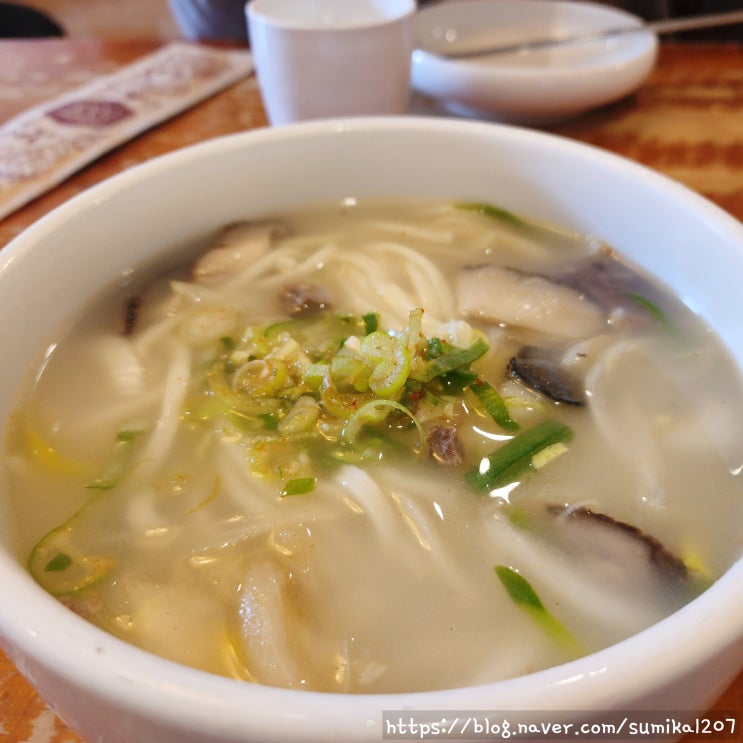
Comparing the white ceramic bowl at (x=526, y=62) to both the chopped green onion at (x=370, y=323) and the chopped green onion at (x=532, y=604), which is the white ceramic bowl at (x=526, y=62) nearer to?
the chopped green onion at (x=370, y=323)

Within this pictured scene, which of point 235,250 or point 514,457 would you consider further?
point 235,250

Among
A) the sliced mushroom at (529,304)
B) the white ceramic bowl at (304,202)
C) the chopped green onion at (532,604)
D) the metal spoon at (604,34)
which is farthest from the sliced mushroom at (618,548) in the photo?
the metal spoon at (604,34)

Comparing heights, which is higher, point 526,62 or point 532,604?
point 526,62

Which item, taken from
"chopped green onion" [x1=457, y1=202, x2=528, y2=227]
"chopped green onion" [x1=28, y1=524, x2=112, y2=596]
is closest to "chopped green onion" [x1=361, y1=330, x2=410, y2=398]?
"chopped green onion" [x1=28, y1=524, x2=112, y2=596]

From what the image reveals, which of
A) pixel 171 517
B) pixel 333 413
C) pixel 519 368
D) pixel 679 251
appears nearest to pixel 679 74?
pixel 679 251

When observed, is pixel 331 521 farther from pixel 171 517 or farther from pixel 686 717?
pixel 686 717

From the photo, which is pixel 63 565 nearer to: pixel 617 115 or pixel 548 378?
pixel 548 378

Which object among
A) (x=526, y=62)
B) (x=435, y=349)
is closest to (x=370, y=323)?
(x=435, y=349)
